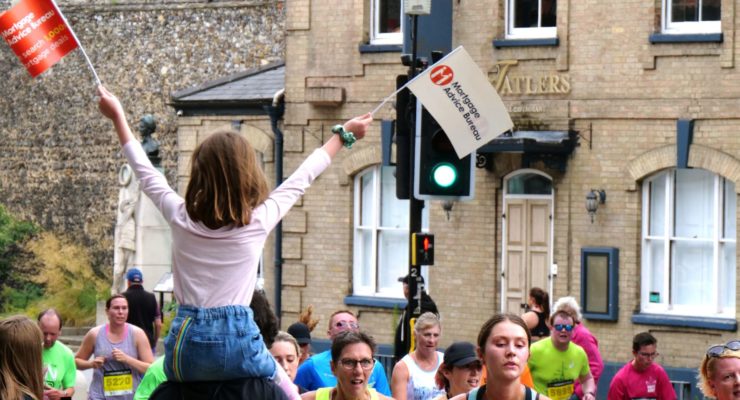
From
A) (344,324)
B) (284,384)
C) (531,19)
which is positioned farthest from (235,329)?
(531,19)

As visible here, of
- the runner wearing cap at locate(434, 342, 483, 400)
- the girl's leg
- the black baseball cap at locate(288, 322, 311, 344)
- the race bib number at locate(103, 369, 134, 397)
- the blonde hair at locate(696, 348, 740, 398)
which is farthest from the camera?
the race bib number at locate(103, 369, 134, 397)

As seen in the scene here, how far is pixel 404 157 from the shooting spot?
1479 cm

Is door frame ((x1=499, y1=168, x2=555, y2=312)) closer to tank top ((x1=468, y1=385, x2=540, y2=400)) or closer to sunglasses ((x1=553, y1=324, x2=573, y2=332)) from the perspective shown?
sunglasses ((x1=553, y1=324, x2=573, y2=332))

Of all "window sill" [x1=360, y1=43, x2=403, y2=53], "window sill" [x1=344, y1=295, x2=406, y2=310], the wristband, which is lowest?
"window sill" [x1=344, y1=295, x2=406, y2=310]

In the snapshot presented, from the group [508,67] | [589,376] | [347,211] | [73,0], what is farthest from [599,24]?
[73,0]

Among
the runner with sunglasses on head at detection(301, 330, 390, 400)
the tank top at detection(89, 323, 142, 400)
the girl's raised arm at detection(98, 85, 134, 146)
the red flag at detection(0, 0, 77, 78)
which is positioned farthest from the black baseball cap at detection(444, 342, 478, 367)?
the tank top at detection(89, 323, 142, 400)

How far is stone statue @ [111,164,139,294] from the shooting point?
27.2 metres

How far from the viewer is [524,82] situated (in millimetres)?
22500

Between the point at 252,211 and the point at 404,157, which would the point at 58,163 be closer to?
the point at 404,157

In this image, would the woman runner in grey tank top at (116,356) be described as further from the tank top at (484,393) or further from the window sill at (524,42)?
the window sill at (524,42)

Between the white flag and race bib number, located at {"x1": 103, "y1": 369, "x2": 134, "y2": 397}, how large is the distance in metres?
3.28

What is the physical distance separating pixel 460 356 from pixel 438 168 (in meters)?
4.66

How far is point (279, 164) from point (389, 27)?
2.67 m

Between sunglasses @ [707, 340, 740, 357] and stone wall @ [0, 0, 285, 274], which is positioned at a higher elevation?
stone wall @ [0, 0, 285, 274]
